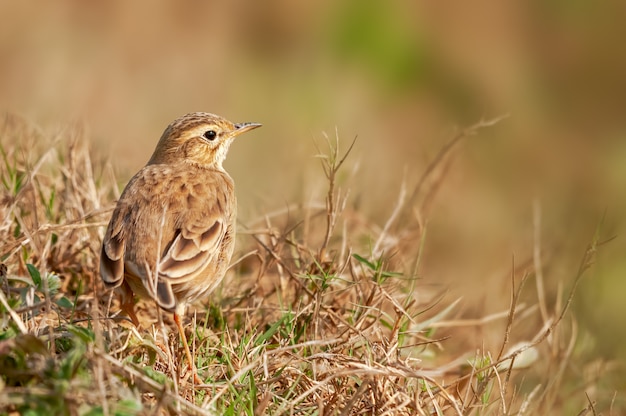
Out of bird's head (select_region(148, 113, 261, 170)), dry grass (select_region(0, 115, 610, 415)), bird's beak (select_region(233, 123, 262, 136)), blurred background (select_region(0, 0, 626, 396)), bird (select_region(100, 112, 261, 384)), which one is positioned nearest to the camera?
dry grass (select_region(0, 115, 610, 415))

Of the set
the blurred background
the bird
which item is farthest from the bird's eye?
the blurred background

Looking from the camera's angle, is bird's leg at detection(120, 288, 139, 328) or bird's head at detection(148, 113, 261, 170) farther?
bird's head at detection(148, 113, 261, 170)

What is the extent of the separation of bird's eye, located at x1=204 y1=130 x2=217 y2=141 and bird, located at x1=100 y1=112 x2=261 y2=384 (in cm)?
29

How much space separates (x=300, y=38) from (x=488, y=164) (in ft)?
14.0

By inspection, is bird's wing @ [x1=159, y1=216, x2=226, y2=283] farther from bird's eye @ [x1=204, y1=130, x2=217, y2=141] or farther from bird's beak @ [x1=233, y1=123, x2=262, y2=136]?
bird's beak @ [x1=233, y1=123, x2=262, y2=136]

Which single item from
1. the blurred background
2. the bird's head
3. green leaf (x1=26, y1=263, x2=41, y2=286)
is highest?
the bird's head

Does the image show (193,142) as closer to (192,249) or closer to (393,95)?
(192,249)

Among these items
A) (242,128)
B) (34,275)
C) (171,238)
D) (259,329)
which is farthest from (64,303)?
(242,128)

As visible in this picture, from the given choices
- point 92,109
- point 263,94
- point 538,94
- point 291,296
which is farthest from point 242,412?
point 538,94

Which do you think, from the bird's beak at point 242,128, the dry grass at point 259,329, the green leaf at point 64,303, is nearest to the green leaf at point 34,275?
the dry grass at point 259,329

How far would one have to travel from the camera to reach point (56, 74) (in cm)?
1158

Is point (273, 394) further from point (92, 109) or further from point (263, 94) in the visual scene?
point (263, 94)

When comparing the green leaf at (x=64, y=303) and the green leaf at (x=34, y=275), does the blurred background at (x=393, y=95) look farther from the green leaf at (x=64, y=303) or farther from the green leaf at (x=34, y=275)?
the green leaf at (x=34, y=275)

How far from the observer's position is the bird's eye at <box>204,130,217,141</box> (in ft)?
20.3
